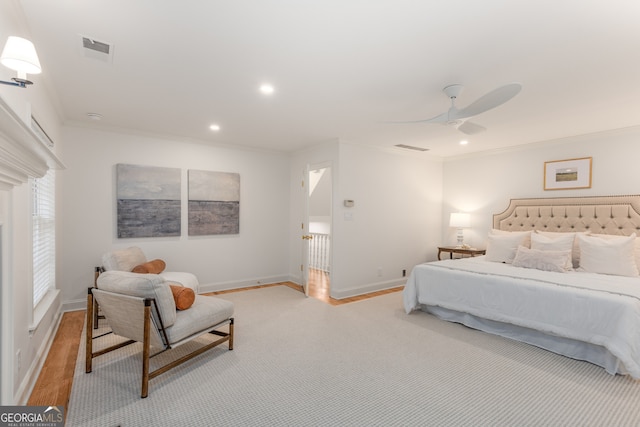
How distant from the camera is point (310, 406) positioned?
2072mm

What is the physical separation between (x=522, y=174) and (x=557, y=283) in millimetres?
2466

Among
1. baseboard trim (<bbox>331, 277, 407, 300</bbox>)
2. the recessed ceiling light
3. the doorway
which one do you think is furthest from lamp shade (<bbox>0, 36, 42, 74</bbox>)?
the doorway

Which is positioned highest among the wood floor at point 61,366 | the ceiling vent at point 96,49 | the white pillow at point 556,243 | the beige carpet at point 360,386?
the ceiling vent at point 96,49

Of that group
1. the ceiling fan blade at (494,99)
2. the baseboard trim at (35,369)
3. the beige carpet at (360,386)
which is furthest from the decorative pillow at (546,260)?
the baseboard trim at (35,369)

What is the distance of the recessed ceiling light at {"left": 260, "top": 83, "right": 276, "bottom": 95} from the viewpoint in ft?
8.98

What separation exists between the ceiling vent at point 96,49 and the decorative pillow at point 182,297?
182 cm

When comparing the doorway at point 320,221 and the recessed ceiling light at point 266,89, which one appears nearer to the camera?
the recessed ceiling light at point 266,89

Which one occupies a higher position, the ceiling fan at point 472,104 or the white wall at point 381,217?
the ceiling fan at point 472,104

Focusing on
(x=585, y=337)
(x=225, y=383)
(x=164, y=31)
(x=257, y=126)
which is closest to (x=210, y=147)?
(x=257, y=126)

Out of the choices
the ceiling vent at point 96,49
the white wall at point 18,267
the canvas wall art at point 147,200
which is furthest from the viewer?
the canvas wall art at point 147,200

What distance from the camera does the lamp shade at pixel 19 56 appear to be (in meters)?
1.34

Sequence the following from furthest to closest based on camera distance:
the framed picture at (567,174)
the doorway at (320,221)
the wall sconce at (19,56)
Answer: the doorway at (320,221)
the framed picture at (567,174)
the wall sconce at (19,56)

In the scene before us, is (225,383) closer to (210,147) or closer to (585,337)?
(585,337)

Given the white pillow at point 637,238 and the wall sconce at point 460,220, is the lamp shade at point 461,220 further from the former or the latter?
the white pillow at point 637,238
